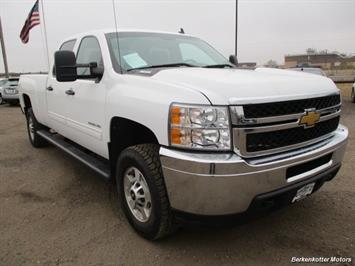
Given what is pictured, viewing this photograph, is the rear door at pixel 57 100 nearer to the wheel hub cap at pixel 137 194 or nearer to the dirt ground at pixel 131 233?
the dirt ground at pixel 131 233

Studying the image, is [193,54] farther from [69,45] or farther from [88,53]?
[69,45]

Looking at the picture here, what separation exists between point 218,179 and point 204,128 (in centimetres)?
36

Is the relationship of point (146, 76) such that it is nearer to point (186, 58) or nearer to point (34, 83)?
point (186, 58)

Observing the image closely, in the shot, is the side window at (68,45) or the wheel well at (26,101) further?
the wheel well at (26,101)

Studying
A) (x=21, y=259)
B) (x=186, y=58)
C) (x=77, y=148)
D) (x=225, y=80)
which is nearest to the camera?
(x=225, y=80)

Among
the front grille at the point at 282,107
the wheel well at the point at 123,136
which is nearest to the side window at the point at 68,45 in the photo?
the wheel well at the point at 123,136

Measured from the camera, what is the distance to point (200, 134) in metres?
2.33

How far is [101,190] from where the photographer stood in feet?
14.0

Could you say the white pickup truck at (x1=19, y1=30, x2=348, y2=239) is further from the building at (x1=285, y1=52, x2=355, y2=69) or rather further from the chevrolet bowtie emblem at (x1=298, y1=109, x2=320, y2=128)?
the building at (x1=285, y1=52, x2=355, y2=69)

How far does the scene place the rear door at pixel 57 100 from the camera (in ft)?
14.6

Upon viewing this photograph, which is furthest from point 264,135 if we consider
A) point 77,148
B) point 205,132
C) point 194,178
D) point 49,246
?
point 77,148

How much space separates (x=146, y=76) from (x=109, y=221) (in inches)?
59.8

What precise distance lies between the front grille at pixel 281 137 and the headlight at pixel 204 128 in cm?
18

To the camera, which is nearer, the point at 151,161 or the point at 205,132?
the point at 205,132
